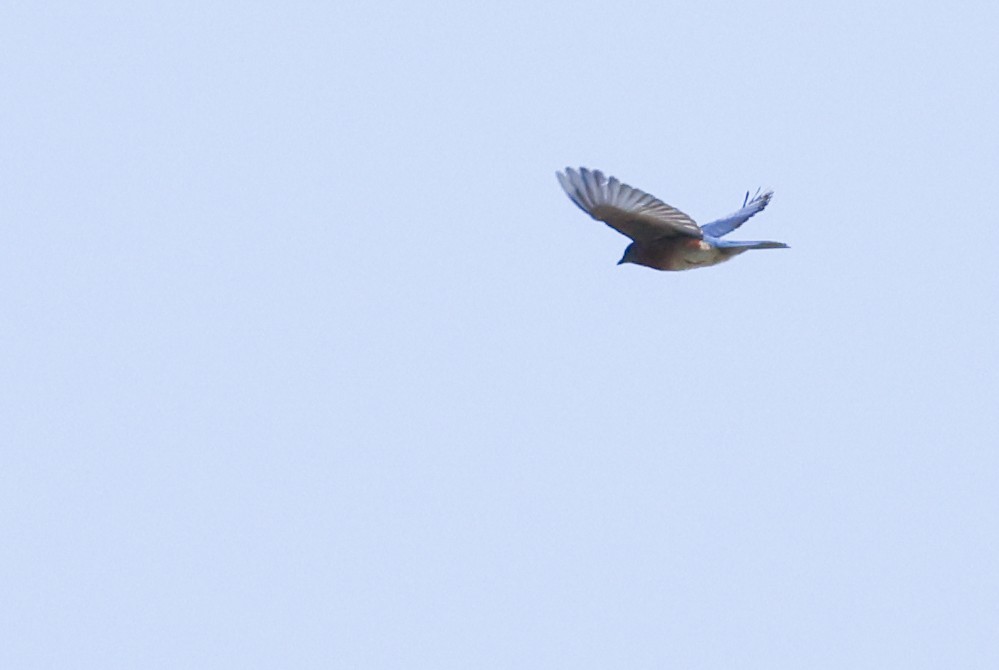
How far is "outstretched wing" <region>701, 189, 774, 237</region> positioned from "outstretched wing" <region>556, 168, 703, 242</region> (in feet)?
5.47

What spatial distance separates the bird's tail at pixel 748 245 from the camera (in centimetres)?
1503

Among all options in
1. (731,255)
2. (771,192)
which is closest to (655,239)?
(731,255)

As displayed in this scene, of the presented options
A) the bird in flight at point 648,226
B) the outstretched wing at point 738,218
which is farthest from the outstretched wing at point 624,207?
the outstretched wing at point 738,218

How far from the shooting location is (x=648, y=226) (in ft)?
49.7

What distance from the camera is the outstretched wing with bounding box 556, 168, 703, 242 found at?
14312 millimetres

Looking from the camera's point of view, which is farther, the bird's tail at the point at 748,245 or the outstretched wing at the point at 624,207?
the bird's tail at the point at 748,245

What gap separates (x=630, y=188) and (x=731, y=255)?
5.09 feet

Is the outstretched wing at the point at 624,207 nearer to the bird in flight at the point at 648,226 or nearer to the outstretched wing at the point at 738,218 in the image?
the bird in flight at the point at 648,226

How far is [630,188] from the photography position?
1441 centimetres

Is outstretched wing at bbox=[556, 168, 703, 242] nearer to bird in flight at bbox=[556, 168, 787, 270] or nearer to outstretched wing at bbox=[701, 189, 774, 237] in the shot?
bird in flight at bbox=[556, 168, 787, 270]

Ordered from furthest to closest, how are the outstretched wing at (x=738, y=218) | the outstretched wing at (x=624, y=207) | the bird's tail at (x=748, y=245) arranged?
the outstretched wing at (x=738, y=218) → the bird's tail at (x=748, y=245) → the outstretched wing at (x=624, y=207)

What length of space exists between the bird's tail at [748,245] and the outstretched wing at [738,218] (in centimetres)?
139

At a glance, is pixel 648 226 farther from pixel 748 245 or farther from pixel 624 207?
pixel 748 245

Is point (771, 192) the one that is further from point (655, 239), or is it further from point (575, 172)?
point (575, 172)
